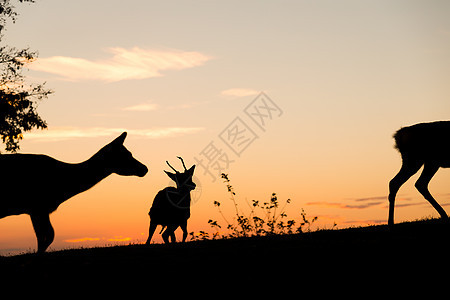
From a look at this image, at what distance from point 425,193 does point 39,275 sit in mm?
10305

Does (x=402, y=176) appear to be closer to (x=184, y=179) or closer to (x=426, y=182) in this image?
(x=426, y=182)

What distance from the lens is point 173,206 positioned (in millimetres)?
18719

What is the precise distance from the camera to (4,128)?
22.5 m

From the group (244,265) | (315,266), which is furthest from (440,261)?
(244,265)

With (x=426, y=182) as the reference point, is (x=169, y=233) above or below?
below

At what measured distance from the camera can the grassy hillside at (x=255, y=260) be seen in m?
9.47

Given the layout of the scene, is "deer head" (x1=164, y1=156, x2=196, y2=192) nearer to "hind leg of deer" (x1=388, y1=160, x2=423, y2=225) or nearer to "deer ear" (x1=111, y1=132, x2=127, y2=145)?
"deer ear" (x1=111, y1=132, x2=127, y2=145)

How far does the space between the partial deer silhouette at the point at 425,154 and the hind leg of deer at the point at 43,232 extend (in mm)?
8550

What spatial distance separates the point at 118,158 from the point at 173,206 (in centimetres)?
449

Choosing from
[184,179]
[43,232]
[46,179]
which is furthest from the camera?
[184,179]

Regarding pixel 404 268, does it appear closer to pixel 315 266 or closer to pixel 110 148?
pixel 315 266

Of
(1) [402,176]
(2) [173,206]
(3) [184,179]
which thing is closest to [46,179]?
(2) [173,206]

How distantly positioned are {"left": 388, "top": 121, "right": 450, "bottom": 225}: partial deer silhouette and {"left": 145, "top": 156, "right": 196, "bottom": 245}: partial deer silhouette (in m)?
6.40

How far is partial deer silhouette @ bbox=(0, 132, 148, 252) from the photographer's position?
13.2 metres
